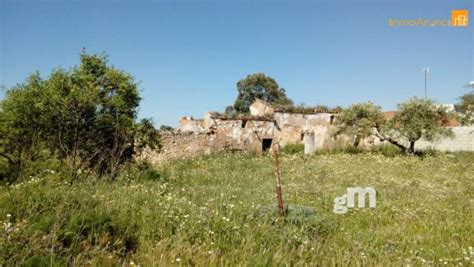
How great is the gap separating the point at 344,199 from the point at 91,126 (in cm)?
637

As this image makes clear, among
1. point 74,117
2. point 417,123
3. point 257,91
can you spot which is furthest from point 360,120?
point 257,91

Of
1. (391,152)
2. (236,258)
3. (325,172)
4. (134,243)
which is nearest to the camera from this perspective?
(236,258)

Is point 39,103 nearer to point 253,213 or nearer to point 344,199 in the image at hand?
point 253,213

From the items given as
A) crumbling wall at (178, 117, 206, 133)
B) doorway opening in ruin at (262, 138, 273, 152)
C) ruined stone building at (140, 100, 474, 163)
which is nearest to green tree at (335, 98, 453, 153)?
ruined stone building at (140, 100, 474, 163)

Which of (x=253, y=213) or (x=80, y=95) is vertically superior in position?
(x=80, y=95)

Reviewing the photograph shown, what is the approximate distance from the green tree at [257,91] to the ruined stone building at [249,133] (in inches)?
1032

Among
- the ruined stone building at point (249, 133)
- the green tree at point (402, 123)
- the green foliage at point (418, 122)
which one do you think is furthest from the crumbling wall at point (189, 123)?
the green foliage at point (418, 122)

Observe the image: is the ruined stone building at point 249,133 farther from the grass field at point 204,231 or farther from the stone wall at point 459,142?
the grass field at point 204,231

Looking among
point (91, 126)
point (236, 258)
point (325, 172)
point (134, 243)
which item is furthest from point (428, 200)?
point (91, 126)

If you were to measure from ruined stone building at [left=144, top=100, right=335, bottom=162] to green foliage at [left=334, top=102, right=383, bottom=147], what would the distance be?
209 cm

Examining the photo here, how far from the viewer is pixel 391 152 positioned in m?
17.6

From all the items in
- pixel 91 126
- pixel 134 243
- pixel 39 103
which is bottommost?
pixel 134 243

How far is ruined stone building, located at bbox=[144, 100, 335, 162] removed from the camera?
16.1m

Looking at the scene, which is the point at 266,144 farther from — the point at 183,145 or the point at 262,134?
the point at 183,145
